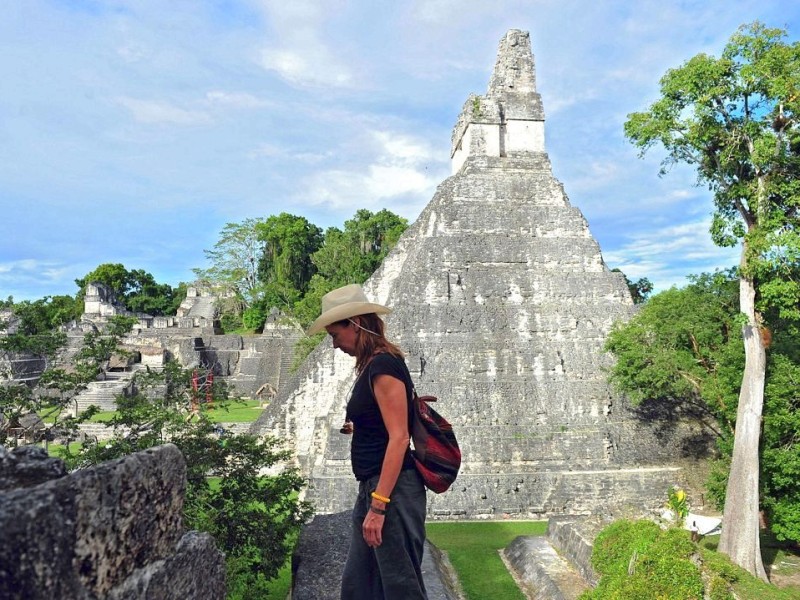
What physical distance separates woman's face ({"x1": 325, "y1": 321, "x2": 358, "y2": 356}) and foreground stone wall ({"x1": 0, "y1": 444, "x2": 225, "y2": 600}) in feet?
3.92

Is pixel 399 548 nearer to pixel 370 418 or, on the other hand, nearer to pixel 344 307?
pixel 370 418

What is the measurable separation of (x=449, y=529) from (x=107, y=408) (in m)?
19.9

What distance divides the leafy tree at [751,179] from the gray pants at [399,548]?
297 inches

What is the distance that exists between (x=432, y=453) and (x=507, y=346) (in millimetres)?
10958

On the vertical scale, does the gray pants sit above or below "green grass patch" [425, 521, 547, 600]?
above

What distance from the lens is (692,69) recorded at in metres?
8.84

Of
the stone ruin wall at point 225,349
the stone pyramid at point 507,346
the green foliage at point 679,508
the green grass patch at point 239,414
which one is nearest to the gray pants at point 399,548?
the green foliage at point 679,508

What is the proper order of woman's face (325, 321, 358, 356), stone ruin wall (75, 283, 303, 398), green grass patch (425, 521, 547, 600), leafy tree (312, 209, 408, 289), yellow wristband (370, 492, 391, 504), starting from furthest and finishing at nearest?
leafy tree (312, 209, 408, 289), stone ruin wall (75, 283, 303, 398), green grass patch (425, 521, 547, 600), woman's face (325, 321, 358, 356), yellow wristband (370, 492, 391, 504)

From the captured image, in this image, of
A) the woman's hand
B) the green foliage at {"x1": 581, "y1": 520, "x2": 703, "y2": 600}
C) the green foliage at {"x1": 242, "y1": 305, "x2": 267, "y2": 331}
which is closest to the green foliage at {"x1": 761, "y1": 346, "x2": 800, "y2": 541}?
the green foliage at {"x1": 581, "y1": 520, "x2": 703, "y2": 600}

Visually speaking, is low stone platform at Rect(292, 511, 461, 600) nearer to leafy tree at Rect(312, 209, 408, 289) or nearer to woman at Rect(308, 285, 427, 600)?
woman at Rect(308, 285, 427, 600)

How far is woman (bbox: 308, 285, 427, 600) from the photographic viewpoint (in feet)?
8.84

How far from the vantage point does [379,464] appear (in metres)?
2.82

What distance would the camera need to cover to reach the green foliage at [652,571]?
18.7 ft

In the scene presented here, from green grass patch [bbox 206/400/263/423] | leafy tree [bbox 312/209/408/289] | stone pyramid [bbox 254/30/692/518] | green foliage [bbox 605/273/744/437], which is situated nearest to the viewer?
green foliage [bbox 605/273/744/437]
